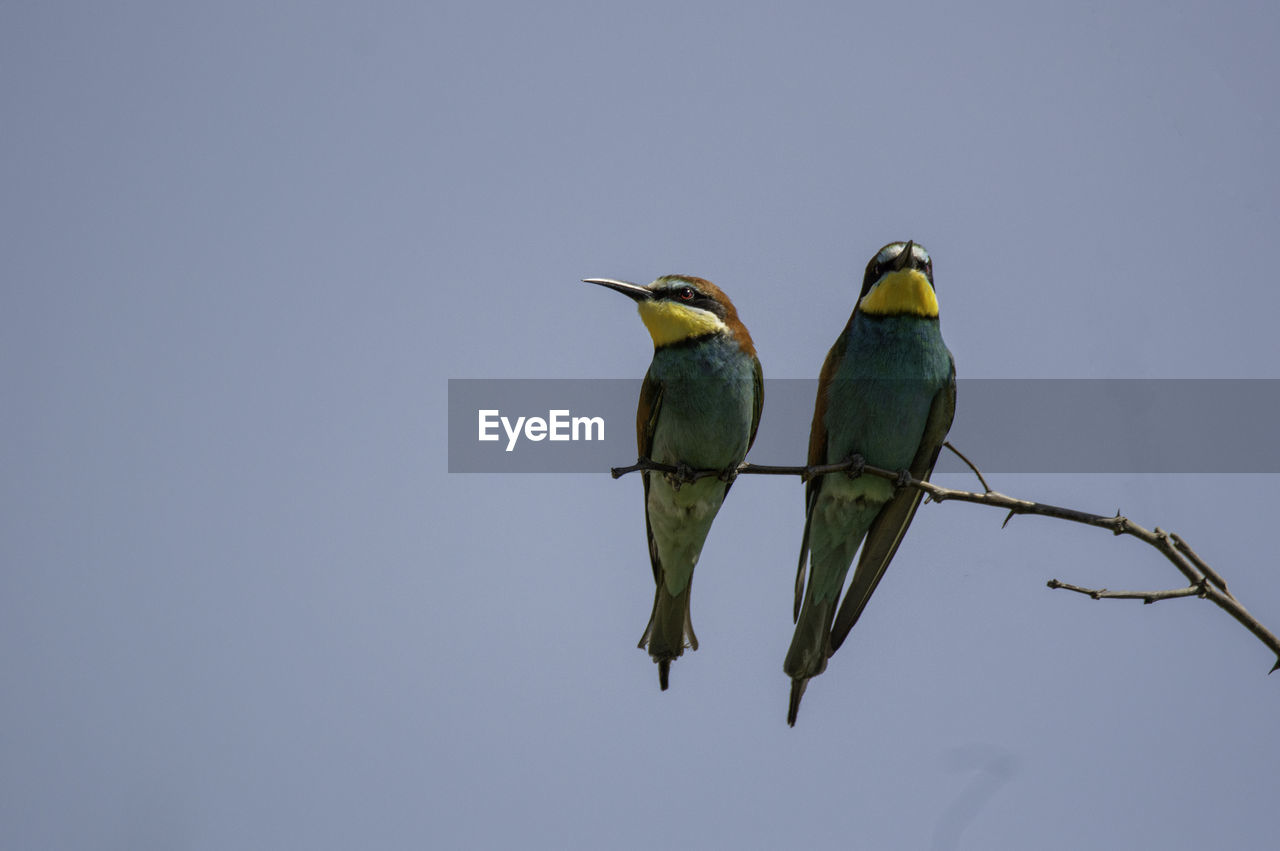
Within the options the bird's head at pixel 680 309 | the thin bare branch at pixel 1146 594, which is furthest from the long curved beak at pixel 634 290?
the thin bare branch at pixel 1146 594

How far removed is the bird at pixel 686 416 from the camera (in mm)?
4172

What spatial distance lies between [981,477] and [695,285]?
1719 millimetres

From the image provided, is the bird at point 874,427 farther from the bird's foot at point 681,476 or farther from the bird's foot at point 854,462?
the bird's foot at point 681,476

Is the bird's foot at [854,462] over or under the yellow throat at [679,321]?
under

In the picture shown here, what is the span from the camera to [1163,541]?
232cm

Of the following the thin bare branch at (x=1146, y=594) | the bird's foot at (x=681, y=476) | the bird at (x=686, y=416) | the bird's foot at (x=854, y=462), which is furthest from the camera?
the bird at (x=686, y=416)

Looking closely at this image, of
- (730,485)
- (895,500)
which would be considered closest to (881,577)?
(895,500)

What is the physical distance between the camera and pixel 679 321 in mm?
4207

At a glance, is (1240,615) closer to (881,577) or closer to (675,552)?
(881,577)

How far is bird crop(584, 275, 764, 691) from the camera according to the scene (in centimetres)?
417

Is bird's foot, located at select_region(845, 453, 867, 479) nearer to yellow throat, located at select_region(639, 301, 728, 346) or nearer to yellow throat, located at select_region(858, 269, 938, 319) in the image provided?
yellow throat, located at select_region(858, 269, 938, 319)

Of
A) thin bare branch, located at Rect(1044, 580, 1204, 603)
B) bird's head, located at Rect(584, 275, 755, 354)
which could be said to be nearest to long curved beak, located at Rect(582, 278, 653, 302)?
bird's head, located at Rect(584, 275, 755, 354)

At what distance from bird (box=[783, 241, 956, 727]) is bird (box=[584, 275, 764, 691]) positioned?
11.8 inches

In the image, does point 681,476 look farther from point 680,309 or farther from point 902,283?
point 902,283
